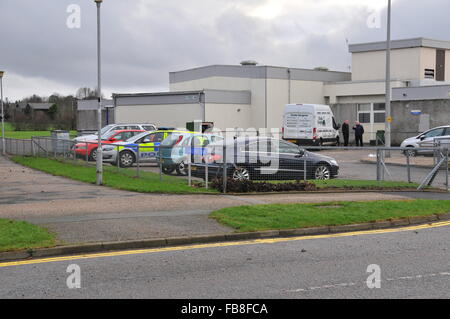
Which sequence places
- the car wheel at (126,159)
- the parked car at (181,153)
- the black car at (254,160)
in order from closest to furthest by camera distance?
the black car at (254,160) → the parked car at (181,153) → the car wheel at (126,159)

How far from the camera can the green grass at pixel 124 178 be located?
53.1 ft

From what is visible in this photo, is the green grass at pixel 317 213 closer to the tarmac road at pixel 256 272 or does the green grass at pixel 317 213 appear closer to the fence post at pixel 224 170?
the tarmac road at pixel 256 272

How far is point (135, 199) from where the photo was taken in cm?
1424

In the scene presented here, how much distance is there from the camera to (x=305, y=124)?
3669cm

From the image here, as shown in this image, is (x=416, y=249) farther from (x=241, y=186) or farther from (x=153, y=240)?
(x=241, y=186)

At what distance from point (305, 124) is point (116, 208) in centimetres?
2535

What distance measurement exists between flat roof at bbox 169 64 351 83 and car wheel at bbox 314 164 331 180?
26.3m

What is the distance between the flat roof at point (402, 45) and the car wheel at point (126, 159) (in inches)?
1133

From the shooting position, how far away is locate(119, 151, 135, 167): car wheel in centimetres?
2273

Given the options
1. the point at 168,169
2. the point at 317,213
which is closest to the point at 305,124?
the point at 168,169

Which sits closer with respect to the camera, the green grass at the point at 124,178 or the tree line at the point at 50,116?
the green grass at the point at 124,178

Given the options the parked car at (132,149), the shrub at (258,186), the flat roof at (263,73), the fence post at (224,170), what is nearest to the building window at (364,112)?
the flat roof at (263,73)

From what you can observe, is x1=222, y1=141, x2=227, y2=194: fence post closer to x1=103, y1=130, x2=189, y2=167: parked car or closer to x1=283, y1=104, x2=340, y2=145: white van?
x1=103, y1=130, x2=189, y2=167: parked car
